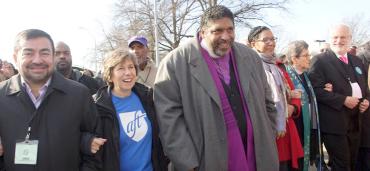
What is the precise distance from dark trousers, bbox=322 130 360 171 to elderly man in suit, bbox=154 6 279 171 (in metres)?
1.72

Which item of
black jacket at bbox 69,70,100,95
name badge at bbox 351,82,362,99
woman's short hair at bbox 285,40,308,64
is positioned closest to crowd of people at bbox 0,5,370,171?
woman's short hair at bbox 285,40,308,64

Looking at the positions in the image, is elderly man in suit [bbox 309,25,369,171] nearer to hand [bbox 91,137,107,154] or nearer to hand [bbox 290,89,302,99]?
hand [bbox 290,89,302,99]

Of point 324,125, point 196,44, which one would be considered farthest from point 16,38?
point 324,125

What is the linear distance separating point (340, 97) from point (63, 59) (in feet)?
11.3

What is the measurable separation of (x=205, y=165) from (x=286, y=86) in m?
1.70

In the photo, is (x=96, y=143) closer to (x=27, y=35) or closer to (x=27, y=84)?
(x=27, y=84)

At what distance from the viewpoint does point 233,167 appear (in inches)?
123

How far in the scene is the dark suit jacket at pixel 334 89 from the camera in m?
4.60

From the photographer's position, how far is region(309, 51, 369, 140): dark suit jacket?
15.1ft

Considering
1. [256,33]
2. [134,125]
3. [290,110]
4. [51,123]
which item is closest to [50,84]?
[51,123]

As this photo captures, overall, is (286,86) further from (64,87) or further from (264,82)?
(64,87)

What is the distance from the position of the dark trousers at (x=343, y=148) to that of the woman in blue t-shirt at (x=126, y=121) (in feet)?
7.96

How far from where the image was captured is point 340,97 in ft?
14.9

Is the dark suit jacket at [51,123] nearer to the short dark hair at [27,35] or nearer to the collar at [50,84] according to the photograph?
the collar at [50,84]
